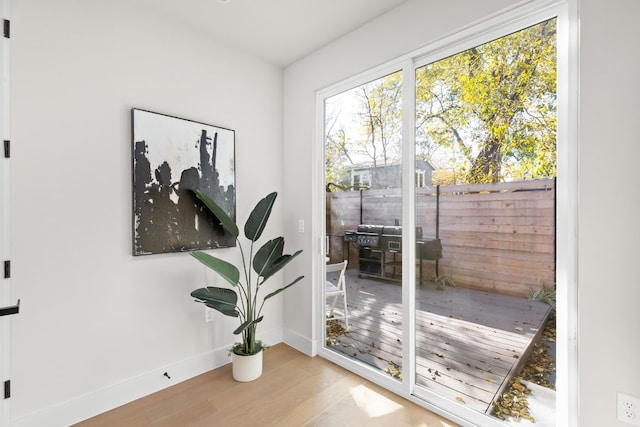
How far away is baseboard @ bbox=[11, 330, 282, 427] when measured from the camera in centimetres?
176

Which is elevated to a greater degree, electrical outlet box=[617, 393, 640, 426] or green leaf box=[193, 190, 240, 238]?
green leaf box=[193, 190, 240, 238]

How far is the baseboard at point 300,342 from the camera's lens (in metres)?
2.76

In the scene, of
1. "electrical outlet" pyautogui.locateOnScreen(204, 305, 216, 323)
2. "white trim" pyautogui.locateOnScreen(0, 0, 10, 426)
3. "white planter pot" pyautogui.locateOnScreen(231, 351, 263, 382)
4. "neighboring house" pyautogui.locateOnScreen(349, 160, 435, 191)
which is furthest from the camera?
"electrical outlet" pyautogui.locateOnScreen(204, 305, 216, 323)

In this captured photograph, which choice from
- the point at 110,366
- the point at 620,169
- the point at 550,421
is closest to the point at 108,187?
the point at 110,366

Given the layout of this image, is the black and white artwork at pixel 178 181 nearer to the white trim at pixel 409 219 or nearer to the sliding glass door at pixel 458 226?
the sliding glass door at pixel 458 226

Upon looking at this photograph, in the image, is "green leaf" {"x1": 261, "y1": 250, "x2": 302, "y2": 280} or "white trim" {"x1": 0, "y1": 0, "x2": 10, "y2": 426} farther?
Answer: "green leaf" {"x1": 261, "y1": 250, "x2": 302, "y2": 280}

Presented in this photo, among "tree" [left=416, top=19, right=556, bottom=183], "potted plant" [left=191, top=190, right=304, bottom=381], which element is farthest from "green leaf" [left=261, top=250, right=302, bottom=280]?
"tree" [left=416, top=19, right=556, bottom=183]

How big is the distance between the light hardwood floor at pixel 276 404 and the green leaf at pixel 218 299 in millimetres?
596

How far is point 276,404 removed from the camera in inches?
80.8

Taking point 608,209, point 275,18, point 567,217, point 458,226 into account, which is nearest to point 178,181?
point 275,18

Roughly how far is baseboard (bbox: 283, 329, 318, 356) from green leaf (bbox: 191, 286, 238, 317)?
35.2 inches

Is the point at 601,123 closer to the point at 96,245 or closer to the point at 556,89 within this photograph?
the point at 556,89

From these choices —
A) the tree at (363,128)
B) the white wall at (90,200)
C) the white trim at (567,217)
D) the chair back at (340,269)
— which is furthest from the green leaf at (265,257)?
the white trim at (567,217)

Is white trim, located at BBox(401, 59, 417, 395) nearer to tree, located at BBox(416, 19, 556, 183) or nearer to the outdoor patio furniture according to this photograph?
tree, located at BBox(416, 19, 556, 183)
